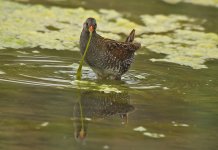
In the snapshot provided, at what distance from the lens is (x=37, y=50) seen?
9.78 metres

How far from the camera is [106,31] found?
11.6m

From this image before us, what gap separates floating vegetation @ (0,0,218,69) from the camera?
10.2 meters

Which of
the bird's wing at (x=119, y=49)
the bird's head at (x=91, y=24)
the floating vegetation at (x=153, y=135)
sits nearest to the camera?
the floating vegetation at (x=153, y=135)

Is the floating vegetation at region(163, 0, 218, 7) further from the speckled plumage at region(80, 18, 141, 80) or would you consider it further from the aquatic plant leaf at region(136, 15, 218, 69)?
the speckled plumage at region(80, 18, 141, 80)

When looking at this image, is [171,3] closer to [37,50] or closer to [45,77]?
[37,50]

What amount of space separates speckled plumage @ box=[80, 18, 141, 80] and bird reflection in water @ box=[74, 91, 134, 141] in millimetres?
850

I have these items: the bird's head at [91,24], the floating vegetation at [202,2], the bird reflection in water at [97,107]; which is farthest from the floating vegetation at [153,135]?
the floating vegetation at [202,2]

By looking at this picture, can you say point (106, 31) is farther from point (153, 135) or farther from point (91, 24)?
point (153, 135)

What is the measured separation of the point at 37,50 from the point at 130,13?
13.3 feet

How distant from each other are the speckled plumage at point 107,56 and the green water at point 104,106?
0.16 m

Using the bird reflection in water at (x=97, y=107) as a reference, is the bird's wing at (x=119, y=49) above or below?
above

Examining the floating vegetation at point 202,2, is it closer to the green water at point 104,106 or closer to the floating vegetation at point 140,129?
the green water at point 104,106

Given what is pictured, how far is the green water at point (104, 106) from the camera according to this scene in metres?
6.07

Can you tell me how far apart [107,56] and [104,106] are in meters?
1.59
